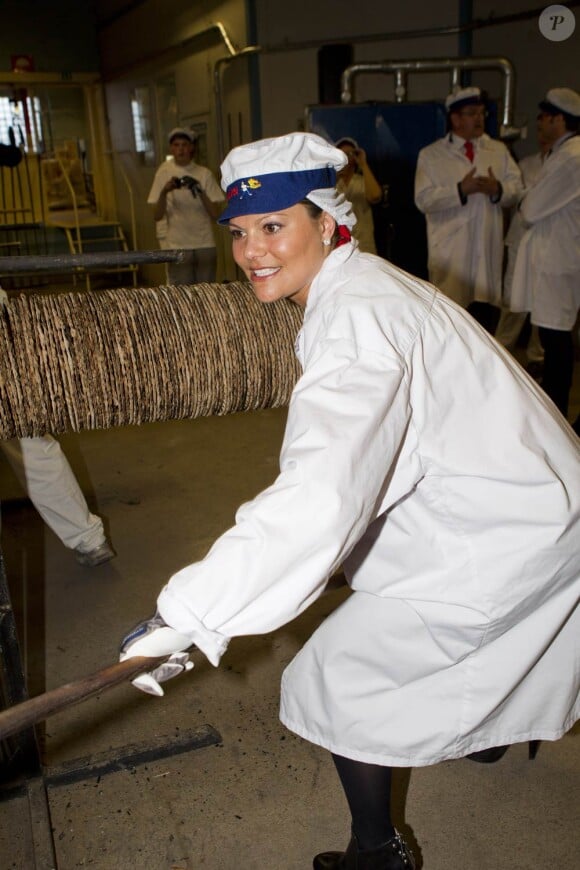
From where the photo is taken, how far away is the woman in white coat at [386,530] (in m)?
0.95

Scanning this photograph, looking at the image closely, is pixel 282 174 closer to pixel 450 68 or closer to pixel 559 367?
pixel 559 367

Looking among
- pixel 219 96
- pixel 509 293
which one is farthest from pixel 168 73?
pixel 509 293

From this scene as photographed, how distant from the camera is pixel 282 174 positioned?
47.1 inches

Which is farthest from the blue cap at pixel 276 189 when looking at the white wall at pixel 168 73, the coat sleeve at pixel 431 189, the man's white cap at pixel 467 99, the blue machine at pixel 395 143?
the white wall at pixel 168 73

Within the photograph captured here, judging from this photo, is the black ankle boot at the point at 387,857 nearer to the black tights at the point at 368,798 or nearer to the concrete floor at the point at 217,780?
the black tights at the point at 368,798

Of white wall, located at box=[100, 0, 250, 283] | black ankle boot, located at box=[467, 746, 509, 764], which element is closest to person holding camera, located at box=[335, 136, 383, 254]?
white wall, located at box=[100, 0, 250, 283]

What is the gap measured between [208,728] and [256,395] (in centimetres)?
89

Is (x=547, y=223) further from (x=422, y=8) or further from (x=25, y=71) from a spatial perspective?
(x=25, y=71)

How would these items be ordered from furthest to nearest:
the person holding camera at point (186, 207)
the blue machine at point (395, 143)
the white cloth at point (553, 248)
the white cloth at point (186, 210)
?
1. the blue machine at point (395, 143)
2. the white cloth at point (186, 210)
3. the person holding camera at point (186, 207)
4. the white cloth at point (553, 248)

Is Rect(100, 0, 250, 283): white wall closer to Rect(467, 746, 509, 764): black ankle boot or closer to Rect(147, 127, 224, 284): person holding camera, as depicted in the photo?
Rect(147, 127, 224, 284): person holding camera

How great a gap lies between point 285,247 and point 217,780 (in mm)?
1303

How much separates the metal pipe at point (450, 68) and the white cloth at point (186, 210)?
1236 millimetres

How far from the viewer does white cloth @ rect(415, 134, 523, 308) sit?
14.3ft

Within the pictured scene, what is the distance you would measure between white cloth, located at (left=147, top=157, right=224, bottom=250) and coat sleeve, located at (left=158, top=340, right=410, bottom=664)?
4376 millimetres
